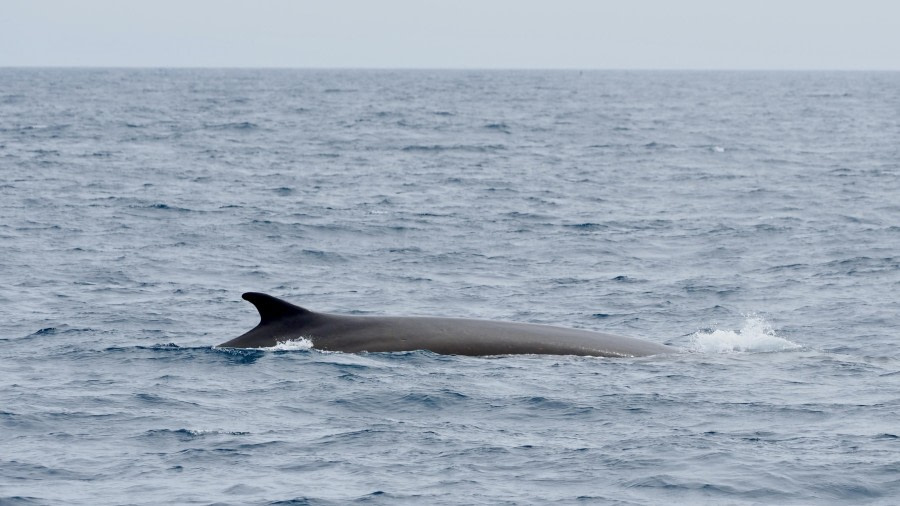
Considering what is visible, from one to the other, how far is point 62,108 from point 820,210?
55.8 m

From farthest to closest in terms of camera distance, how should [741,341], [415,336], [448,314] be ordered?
[448,314] → [741,341] → [415,336]

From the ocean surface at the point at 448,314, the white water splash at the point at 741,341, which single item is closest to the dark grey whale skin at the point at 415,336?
the ocean surface at the point at 448,314

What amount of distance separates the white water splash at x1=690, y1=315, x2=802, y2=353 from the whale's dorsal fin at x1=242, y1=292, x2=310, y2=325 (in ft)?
16.0

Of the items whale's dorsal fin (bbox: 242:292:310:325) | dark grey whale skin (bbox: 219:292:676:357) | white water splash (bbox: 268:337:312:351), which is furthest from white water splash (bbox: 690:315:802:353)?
whale's dorsal fin (bbox: 242:292:310:325)

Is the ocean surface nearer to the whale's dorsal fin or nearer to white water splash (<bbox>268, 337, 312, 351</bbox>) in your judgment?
white water splash (<bbox>268, 337, 312, 351</bbox>)

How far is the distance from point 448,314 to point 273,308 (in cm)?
453

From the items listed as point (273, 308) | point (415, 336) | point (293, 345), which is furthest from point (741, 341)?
point (273, 308)

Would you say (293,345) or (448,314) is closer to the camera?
(293,345)

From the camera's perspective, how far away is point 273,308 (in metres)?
16.6

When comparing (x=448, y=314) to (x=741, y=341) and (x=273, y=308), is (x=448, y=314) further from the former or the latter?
(x=273, y=308)

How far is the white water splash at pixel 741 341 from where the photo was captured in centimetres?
1794

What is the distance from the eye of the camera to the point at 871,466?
1230cm

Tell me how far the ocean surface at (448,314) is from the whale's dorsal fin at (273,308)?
43cm

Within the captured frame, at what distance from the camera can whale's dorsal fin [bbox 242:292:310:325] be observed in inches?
645
